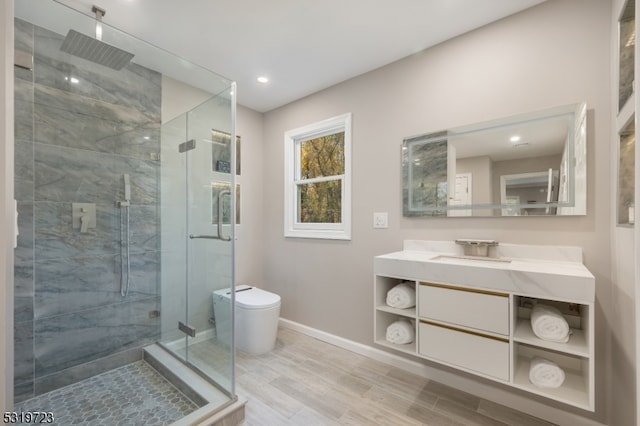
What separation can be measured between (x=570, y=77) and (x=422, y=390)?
7.05 ft

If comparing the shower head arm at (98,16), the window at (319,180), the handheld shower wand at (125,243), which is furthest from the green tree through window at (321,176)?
the shower head arm at (98,16)

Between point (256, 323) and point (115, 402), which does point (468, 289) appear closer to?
point (256, 323)

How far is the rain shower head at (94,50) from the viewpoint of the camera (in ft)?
5.83

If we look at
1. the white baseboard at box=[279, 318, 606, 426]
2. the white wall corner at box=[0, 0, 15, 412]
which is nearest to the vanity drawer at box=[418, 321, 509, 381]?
the white baseboard at box=[279, 318, 606, 426]

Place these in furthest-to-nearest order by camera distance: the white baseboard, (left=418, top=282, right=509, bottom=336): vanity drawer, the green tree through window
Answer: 1. the green tree through window
2. the white baseboard
3. (left=418, top=282, right=509, bottom=336): vanity drawer

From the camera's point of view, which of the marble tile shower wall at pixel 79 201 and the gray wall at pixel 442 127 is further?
the marble tile shower wall at pixel 79 201

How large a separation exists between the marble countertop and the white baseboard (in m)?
0.84

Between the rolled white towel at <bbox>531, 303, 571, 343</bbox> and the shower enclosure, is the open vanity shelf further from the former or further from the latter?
the shower enclosure

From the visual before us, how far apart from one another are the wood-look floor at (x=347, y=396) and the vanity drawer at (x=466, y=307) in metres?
0.63

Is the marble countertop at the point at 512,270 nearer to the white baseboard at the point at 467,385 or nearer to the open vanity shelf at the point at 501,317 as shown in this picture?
the open vanity shelf at the point at 501,317

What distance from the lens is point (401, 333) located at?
69.3 inches

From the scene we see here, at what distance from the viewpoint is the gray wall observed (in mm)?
1489

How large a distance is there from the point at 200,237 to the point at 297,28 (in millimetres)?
1738

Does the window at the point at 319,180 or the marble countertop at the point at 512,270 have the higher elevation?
the window at the point at 319,180
